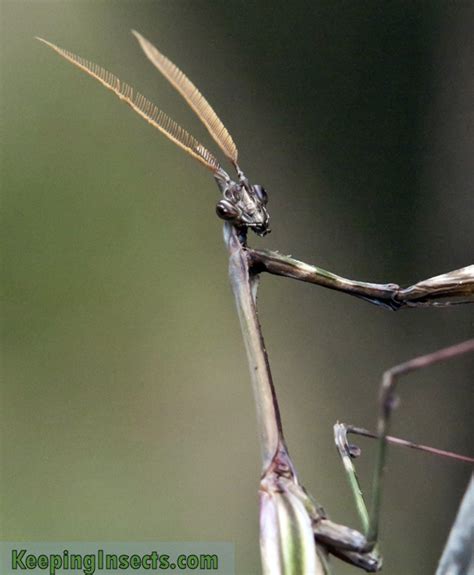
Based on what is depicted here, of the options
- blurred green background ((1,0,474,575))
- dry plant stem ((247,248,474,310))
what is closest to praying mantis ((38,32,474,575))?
dry plant stem ((247,248,474,310))

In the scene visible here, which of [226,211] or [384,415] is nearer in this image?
[384,415]

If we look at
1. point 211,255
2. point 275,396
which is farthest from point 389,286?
point 211,255

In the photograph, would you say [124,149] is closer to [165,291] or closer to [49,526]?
[165,291]

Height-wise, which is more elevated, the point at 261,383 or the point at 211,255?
the point at 211,255

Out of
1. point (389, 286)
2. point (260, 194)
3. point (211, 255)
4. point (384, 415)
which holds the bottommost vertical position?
point (384, 415)

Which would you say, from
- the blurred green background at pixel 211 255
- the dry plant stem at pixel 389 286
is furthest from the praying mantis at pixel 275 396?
the blurred green background at pixel 211 255

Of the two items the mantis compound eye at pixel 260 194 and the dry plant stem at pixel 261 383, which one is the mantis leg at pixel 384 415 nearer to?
the dry plant stem at pixel 261 383

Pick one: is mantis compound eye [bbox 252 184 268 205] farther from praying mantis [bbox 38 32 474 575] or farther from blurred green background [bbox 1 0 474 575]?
blurred green background [bbox 1 0 474 575]

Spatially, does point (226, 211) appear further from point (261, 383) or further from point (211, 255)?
point (211, 255)
